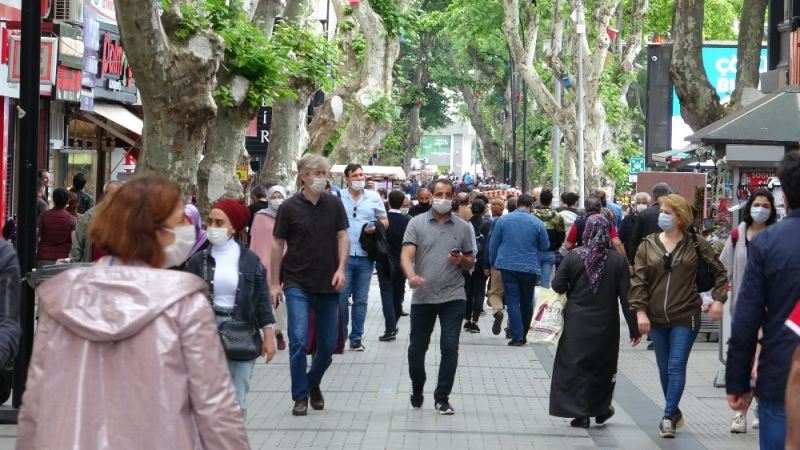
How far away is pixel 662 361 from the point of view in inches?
403

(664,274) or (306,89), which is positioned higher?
(306,89)

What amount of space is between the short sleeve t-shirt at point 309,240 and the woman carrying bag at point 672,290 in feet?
6.76

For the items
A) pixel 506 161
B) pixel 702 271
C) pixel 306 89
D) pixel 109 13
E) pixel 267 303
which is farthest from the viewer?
pixel 506 161

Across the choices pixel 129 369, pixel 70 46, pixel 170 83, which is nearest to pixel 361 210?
pixel 170 83

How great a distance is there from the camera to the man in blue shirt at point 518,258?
16156mm

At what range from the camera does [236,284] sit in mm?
7609

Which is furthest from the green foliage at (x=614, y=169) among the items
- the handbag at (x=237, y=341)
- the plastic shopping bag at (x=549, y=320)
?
the handbag at (x=237, y=341)

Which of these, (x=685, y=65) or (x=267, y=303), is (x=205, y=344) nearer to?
(x=267, y=303)

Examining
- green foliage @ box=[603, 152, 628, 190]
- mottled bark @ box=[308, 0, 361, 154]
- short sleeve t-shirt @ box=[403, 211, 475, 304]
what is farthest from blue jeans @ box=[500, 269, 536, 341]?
green foliage @ box=[603, 152, 628, 190]

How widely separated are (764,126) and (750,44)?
23.1 feet

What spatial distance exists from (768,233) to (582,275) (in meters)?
4.76

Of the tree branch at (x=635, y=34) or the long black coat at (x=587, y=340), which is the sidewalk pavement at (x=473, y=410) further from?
the tree branch at (x=635, y=34)

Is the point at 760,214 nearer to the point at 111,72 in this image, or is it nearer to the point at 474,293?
the point at 474,293

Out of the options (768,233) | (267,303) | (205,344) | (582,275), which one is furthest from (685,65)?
(205,344)
